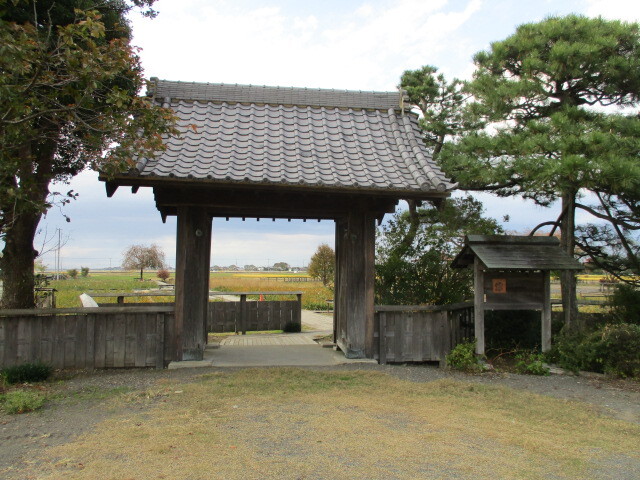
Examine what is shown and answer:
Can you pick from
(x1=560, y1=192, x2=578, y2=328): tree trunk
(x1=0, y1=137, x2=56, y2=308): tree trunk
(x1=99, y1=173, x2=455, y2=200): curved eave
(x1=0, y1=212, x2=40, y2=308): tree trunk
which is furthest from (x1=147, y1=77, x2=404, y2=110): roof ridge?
(x1=560, y1=192, x2=578, y2=328): tree trunk

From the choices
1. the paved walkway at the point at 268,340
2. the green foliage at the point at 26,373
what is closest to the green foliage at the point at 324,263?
the paved walkway at the point at 268,340

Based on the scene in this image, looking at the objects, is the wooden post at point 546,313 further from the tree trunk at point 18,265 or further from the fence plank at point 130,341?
the tree trunk at point 18,265

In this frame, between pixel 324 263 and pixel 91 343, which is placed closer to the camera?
pixel 91 343

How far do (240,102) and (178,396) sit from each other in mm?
5482

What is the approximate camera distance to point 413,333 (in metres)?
7.92

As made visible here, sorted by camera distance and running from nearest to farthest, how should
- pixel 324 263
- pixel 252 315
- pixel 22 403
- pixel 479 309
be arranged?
pixel 22 403 < pixel 479 309 < pixel 252 315 < pixel 324 263

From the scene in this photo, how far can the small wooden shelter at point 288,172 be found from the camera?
266 inches

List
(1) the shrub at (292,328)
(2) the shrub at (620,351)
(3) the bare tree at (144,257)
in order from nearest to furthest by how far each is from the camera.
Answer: (2) the shrub at (620,351) → (1) the shrub at (292,328) → (3) the bare tree at (144,257)

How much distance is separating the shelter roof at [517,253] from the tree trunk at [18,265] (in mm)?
7176

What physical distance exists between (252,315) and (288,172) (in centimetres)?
759

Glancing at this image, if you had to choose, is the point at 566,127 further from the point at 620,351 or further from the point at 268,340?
the point at 268,340

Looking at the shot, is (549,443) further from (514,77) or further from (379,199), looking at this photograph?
(514,77)

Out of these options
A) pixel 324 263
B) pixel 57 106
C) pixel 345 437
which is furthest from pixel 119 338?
pixel 324 263

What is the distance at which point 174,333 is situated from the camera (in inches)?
288
